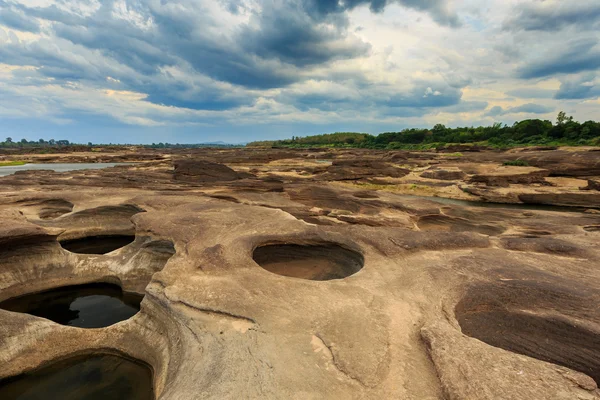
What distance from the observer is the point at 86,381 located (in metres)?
8.73

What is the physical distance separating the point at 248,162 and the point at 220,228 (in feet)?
191

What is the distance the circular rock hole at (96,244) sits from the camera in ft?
60.3

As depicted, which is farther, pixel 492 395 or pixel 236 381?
pixel 236 381

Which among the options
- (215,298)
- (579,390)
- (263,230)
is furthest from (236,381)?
(263,230)

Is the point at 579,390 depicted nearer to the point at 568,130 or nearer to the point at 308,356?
the point at 308,356

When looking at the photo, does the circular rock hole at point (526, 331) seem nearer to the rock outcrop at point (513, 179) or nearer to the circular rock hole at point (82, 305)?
the circular rock hole at point (82, 305)

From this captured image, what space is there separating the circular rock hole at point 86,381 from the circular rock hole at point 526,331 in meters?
8.97

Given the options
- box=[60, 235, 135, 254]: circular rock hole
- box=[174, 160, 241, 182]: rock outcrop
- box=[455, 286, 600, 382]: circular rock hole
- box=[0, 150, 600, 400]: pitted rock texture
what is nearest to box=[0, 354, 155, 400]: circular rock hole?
box=[0, 150, 600, 400]: pitted rock texture

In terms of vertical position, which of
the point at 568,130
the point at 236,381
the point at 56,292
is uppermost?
the point at 568,130

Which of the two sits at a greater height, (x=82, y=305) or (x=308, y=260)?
(x=308, y=260)

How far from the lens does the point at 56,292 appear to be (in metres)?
14.2

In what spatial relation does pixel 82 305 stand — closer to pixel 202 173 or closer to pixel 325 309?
pixel 325 309

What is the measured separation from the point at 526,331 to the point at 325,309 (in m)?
5.12

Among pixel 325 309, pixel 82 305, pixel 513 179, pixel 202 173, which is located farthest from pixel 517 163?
pixel 82 305
